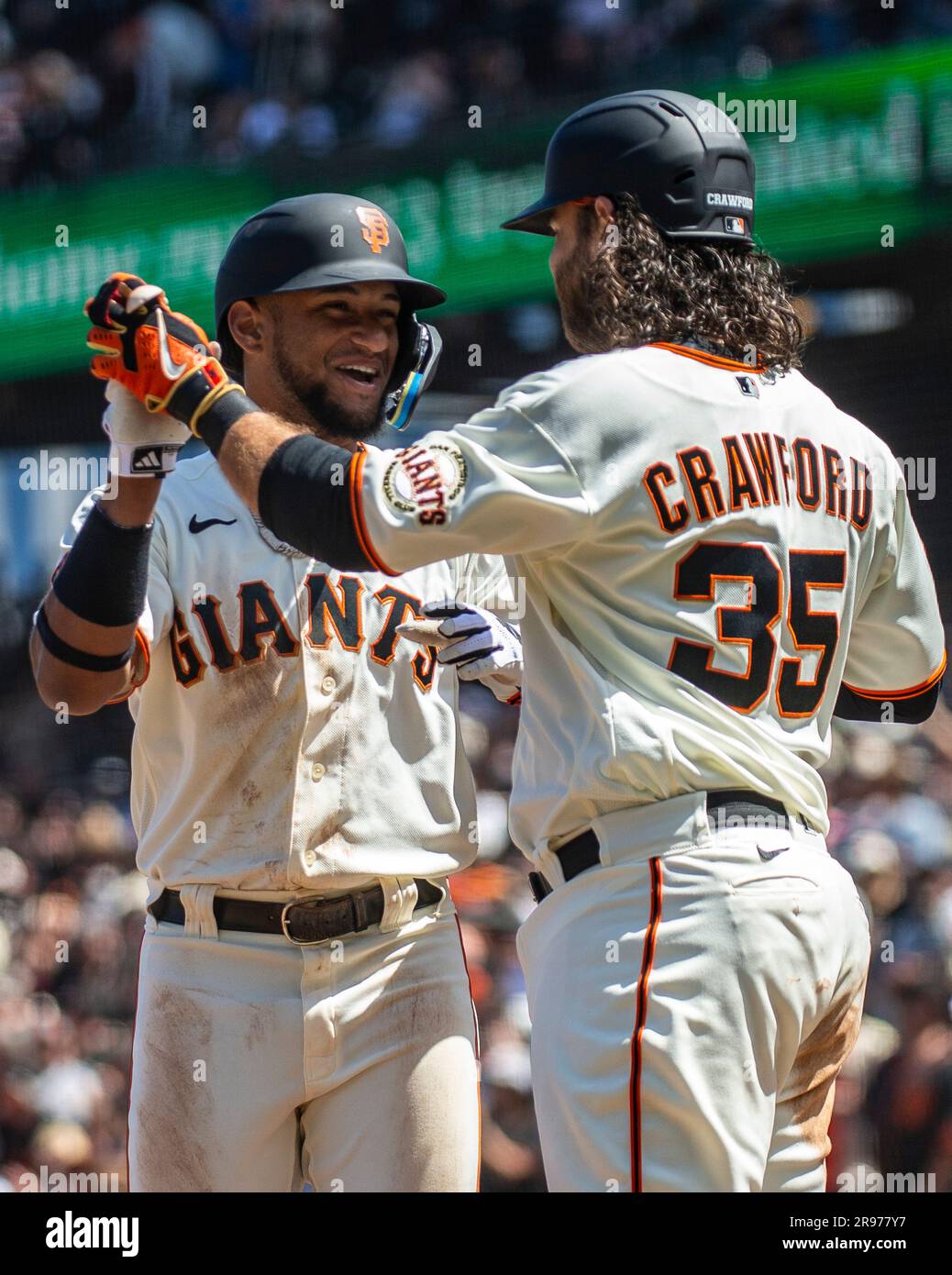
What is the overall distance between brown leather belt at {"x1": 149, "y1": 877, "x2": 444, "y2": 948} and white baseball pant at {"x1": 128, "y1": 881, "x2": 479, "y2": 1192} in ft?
0.05

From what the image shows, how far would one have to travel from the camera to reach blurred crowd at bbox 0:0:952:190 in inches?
215

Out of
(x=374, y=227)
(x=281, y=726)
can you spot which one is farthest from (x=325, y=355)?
(x=281, y=726)

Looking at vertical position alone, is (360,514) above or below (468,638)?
above

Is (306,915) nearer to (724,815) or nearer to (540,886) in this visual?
(540,886)

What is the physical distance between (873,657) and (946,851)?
8.62ft

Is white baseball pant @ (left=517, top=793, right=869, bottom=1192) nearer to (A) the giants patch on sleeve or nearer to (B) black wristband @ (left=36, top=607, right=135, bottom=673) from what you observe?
(A) the giants patch on sleeve

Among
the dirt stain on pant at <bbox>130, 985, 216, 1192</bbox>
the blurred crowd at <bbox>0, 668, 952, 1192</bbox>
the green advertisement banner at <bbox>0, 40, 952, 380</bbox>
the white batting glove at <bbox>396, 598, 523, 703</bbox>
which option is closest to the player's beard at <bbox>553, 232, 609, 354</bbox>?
the white batting glove at <bbox>396, 598, 523, 703</bbox>

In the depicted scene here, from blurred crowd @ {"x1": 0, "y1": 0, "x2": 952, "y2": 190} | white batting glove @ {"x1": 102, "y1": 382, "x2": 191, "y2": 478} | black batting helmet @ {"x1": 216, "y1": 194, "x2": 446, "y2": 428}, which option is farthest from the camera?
blurred crowd @ {"x1": 0, "y1": 0, "x2": 952, "y2": 190}

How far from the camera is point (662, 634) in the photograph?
201 cm

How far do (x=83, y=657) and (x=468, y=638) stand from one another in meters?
0.57

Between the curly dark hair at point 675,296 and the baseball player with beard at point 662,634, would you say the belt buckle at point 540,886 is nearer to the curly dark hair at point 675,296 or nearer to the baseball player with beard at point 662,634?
the baseball player with beard at point 662,634

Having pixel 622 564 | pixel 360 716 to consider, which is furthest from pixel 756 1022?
pixel 360 716

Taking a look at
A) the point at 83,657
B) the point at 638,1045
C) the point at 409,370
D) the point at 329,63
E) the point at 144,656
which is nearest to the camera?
the point at 638,1045

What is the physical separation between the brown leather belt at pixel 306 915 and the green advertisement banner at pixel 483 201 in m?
3.23
